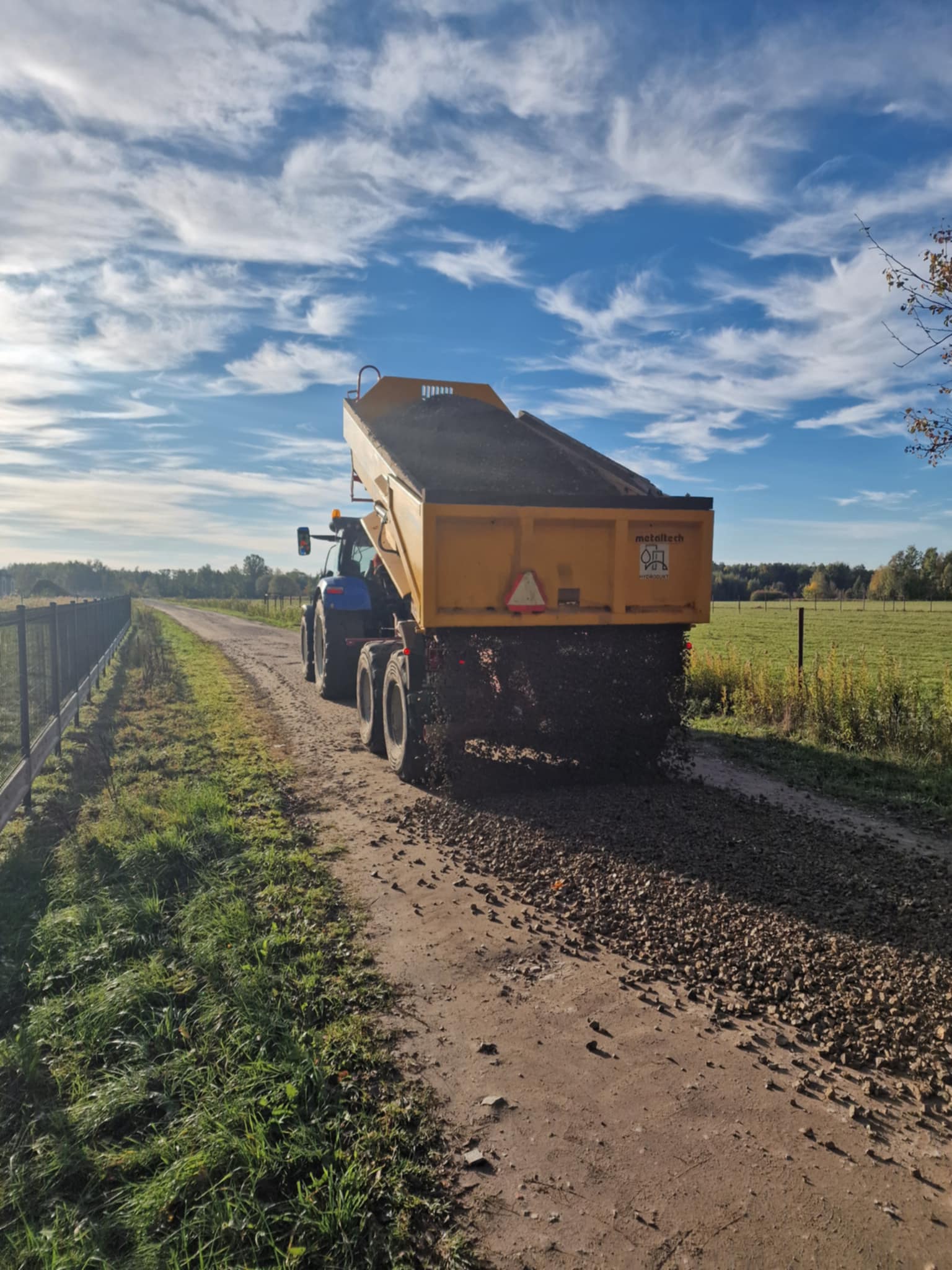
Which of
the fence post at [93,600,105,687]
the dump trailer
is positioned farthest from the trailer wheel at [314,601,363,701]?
the fence post at [93,600,105,687]

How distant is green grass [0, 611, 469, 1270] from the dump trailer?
188 centimetres

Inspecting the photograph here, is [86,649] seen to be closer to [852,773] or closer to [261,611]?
[852,773]

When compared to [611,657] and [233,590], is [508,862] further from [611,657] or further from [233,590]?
[233,590]

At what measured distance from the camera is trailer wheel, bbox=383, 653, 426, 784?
7.28 m

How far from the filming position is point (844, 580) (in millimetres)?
114812

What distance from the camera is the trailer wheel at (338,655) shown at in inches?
433

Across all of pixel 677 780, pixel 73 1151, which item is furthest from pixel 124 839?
pixel 677 780

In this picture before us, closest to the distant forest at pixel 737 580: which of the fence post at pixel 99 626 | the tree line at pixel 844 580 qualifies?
the tree line at pixel 844 580

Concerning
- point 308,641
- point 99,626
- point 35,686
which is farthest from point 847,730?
point 99,626

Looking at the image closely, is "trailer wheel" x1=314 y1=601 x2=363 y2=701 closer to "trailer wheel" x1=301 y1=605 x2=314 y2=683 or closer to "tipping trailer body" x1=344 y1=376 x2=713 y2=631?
"trailer wheel" x1=301 y1=605 x2=314 y2=683

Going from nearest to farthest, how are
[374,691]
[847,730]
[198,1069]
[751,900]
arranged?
[198,1069] → [751,900] → [374,691] → [847,730]

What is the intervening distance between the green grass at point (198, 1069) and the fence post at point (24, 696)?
3.74 feet

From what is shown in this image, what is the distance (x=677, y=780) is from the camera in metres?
7.25

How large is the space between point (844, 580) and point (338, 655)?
386 ft
